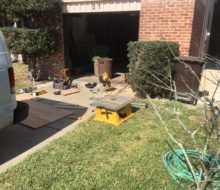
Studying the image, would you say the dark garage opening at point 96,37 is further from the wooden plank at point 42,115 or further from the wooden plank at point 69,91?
the wooden plank at point 42,115

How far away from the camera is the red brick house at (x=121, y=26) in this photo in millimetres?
6855


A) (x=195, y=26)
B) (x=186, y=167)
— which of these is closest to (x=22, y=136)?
(x=186, y=167)

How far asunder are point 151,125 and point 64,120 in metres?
1.85

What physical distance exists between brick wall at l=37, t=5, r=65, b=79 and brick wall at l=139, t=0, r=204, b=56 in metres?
3.03

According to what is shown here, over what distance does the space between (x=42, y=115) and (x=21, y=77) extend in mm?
4449

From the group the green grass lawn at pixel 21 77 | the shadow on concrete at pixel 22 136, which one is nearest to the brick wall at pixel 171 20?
the shadow on concrete at pixel 22 136

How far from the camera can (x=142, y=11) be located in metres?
7.28

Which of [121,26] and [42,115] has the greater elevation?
[121,26]

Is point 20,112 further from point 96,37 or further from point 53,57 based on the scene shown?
point 96,37

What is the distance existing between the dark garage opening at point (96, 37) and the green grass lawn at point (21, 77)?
5.15 feet

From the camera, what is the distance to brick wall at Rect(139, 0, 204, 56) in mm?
6699

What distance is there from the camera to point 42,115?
562cm

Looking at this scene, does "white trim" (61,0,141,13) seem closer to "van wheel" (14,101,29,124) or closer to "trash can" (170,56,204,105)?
"trash can" (170,56,204,105)

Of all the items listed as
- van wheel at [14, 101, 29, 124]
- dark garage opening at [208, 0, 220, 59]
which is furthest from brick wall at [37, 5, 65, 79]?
dark garage opening at [208, 0, 220, 59]
